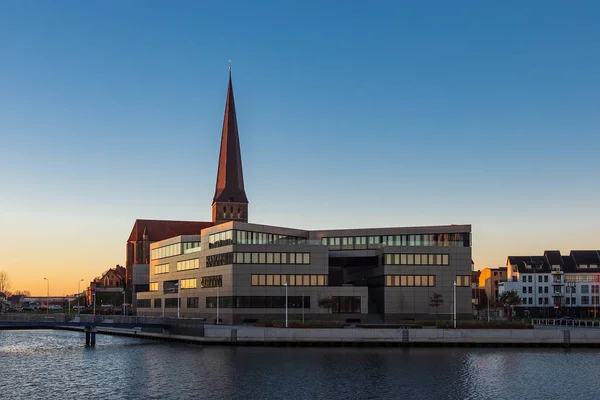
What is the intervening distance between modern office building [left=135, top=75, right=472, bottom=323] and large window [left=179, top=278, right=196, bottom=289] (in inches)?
7.1

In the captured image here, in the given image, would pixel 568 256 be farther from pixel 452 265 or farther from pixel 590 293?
pixel 452 265

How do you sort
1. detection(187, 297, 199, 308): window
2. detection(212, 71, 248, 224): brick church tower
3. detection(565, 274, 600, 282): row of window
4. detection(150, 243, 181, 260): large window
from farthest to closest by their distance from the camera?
1. detection(212, 71, 248, 224): brick church tower
2. detection(565, 274, 600, 282): row of window
3. detection(150, 243, 181, 260): large window
4. detection(187, 297, 199, 308): window

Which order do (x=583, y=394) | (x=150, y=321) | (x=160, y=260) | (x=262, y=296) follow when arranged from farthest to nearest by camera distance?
1. (x=160, y=260)
2. (x=262, y=296)
3. (x=150, y=321)
4. (x=583, y=394)

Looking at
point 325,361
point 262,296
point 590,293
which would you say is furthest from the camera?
point 590,293

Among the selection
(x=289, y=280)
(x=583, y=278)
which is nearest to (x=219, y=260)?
(x=289, y=280)

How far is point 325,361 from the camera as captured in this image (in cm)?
7138

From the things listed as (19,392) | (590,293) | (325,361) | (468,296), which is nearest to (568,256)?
(590,293)

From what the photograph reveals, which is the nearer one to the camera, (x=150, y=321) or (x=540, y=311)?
(x=150, y=321)

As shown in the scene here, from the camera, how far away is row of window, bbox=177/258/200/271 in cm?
12443

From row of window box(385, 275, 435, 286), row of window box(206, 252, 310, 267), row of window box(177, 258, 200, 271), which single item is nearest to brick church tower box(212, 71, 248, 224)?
row of window box(177, 258, 200, 271)

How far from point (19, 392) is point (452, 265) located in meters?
76.5

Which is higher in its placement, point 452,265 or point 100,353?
point 452,265

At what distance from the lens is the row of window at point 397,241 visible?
117m

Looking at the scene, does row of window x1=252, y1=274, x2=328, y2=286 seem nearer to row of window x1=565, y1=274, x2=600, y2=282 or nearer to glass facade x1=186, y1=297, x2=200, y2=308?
glass facade x1=186, y1=297, x2=200, y2=308
